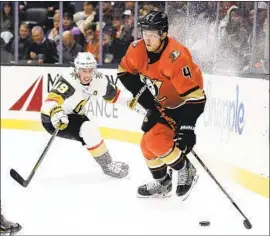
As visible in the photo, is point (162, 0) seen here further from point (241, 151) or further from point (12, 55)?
point (12, 55)

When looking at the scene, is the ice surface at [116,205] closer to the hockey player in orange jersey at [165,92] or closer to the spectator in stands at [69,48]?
the hockey player in orange jersey at [165,92]

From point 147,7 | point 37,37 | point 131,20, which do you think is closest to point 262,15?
point 147,7

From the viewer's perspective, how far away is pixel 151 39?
2410 millimetres

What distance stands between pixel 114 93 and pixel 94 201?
1.79 feet

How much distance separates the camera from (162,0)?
3.19m

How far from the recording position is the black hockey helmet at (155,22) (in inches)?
93.4

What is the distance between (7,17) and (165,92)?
122 inches

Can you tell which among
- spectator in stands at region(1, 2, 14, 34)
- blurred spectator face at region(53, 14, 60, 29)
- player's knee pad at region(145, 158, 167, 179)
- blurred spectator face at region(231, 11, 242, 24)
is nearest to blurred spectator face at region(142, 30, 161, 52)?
player's knee pad at region(145, 158, 167, 179)

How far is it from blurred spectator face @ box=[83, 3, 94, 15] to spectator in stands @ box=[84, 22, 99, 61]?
227 mm

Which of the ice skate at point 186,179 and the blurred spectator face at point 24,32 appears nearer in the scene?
the ice skate at point 186,179

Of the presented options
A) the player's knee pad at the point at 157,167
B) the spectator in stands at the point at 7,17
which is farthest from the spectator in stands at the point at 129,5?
the spectator in stands at the point at 7,17

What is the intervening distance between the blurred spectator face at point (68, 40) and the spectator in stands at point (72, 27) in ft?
0.07

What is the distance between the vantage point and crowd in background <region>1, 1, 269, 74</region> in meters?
2.82

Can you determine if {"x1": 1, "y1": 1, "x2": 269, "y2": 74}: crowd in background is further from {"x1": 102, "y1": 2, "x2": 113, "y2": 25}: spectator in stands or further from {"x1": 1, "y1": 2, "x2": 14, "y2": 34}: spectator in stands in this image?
{"x1": 1, "y1": 2, "x2": 14, "y2": 34}: spectator in stands
